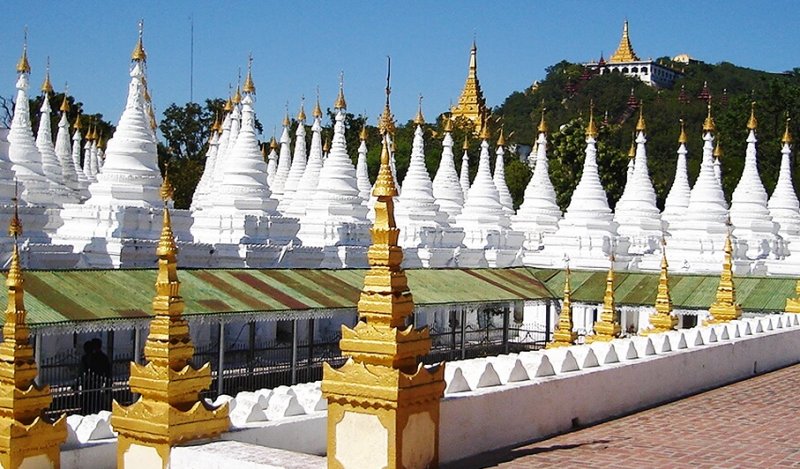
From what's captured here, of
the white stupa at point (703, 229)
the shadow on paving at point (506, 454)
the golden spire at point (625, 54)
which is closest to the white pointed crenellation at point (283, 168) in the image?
the white stupa at point (703, 229)

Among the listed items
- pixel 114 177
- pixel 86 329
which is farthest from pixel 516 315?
pixel 86 329

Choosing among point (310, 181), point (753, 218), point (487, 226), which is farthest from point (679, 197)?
point (310, 181)

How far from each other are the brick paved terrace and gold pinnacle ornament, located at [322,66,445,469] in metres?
1.11

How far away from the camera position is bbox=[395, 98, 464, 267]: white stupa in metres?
35.4

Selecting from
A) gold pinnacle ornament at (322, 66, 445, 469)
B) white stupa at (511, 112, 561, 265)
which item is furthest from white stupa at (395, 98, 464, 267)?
gold pinnacle ornament at (322, 66, 445, 469)

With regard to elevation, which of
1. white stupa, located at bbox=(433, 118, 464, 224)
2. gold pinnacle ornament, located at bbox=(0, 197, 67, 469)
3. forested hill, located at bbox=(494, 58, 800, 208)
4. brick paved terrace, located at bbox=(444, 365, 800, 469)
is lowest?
brick paved terrace, located at bbox=(444, 365, 800, 469)

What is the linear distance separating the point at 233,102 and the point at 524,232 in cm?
1201

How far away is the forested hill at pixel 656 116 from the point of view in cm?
6619

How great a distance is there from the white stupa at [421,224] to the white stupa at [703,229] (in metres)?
6.99

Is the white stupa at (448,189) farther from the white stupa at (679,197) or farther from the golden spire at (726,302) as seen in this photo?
the golden spire at (726,302)

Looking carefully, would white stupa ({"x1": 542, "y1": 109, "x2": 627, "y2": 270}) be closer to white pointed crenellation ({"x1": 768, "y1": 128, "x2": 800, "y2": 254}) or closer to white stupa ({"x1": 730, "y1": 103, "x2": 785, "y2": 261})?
white stupa ({"x1": 730, "y1": 103, "x2": 785, "y2": 261})

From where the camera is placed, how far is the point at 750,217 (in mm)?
39750

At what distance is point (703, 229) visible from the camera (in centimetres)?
3706

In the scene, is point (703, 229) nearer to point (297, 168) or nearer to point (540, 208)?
point (540, 208)
